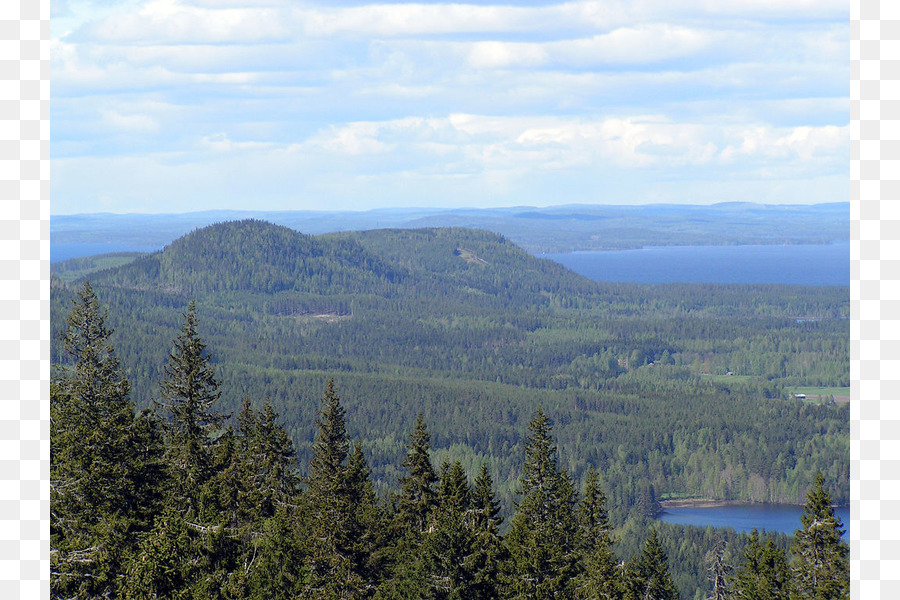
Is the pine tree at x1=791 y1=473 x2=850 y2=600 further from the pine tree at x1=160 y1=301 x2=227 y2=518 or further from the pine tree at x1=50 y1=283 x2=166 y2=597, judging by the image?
the pine tree at x1=50 y1=283 x2=166 y2=597

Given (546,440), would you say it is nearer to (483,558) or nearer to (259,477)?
(483,558)

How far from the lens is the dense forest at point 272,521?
40062 millimetres

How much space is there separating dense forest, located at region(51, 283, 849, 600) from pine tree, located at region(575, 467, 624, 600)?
0.10 m

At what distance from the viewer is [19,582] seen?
26500mm

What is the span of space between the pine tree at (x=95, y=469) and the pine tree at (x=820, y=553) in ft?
106

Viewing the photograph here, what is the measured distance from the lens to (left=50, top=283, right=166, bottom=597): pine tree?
124ft

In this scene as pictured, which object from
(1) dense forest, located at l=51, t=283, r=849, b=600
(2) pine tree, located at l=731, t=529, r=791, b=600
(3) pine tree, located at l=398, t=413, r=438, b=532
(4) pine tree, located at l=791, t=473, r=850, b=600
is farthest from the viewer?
(2) pine tree, located at l=731, t=529, r=791, b=600

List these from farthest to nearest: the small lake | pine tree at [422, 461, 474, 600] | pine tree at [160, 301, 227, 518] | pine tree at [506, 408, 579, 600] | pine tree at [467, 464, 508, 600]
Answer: the small lake < pine tree at [160, 301, 227, 518] < pine tree at [506, 408, 579, 600] < pine tree at [467, 464, 508, 600] < pine tree at [422, 461, 474, 600]

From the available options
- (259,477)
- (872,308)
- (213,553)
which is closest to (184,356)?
(259,477)

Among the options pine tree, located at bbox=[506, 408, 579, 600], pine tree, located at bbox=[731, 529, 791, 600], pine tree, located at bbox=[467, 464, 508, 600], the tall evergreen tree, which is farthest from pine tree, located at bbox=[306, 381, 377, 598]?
pine tree, located at bbox=[731, 529, 791, 600]

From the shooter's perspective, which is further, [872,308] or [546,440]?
[546,440]

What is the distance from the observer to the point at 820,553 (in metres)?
56.8

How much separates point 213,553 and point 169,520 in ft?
8.39

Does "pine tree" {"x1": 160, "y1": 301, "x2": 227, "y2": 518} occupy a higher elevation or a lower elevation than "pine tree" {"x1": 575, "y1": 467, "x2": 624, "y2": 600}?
higher
